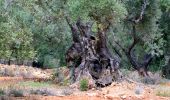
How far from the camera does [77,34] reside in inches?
923

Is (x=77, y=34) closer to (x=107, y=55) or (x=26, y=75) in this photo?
(x=107, y=55)

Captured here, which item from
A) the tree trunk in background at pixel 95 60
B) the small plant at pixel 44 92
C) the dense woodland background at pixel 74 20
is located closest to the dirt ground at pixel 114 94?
the small plant at pixel 44 92

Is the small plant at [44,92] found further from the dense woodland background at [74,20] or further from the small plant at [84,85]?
the small plant at [84,85]

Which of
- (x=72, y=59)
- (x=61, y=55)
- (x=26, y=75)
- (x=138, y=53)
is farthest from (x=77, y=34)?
(x=61, y=55)

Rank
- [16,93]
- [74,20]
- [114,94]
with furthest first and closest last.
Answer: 1. [114,94]
2. [16,93]
3. [74,20]

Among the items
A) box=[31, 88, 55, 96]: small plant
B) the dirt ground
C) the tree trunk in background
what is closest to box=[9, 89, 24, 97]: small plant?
the dirt ground

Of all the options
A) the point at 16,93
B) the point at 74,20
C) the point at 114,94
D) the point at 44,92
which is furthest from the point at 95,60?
the point at 74,20

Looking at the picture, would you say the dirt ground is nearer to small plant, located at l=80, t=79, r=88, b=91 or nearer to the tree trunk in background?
small plant, located at l=80, t=79, r=88, b=91

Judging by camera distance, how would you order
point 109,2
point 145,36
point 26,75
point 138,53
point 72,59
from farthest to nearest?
point 138,53 < point 26,75 < point 145,36 < point 72,59 < point 109,2

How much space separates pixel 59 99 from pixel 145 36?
38.2ft

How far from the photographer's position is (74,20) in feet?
45.4

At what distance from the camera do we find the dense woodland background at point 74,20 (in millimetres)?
13211

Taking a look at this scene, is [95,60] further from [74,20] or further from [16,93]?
[74,20]

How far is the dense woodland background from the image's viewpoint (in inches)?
520
